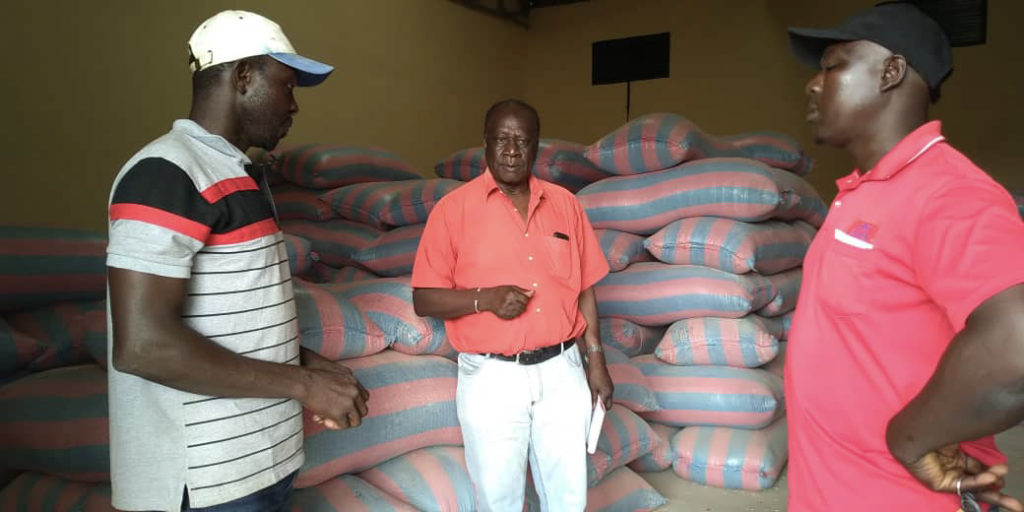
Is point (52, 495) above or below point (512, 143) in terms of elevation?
below

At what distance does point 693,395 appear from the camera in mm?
2838

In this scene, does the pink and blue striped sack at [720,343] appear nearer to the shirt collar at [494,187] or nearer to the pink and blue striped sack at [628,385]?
the pink and blue striped sack at [628,385]

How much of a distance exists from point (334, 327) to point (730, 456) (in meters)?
1.61

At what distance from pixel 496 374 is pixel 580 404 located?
0.82ft

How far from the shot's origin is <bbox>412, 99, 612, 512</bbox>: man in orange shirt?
1791 mm

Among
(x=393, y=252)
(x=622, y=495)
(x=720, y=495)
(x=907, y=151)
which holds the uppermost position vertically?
(x=907, y=151)

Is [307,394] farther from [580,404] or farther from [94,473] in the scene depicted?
[580,404]

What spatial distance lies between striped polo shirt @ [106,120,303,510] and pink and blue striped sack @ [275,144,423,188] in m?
2.35

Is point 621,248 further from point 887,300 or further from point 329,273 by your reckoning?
point 887,300

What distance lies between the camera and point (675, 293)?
2.90 metres

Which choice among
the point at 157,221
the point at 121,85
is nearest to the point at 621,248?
the point at 157,221

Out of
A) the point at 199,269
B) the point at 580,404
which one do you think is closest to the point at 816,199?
the point at 580,404

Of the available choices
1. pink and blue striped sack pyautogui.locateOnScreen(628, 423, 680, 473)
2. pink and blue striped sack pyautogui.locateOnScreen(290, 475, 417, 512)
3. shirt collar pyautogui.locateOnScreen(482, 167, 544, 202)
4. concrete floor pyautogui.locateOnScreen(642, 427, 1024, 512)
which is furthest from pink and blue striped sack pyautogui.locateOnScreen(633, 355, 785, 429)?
pink and blue striped sack pyautogui.locateOnScreen(290, 475, 417, 512)

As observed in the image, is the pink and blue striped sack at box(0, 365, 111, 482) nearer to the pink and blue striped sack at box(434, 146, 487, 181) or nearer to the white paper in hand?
the white paper in hand
